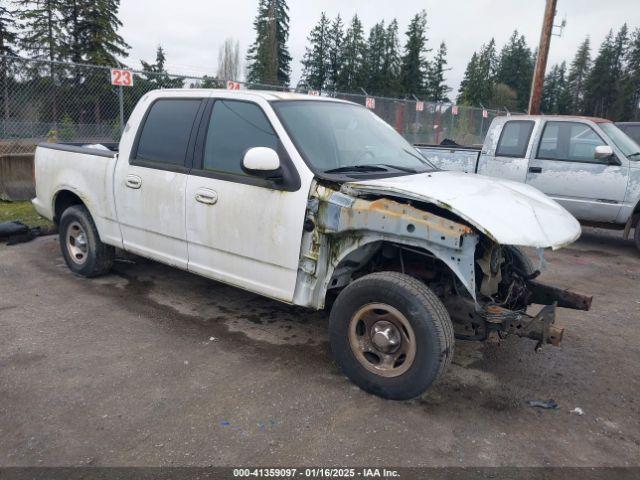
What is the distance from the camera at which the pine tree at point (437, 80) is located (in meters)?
69.3

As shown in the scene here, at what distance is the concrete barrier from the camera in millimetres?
9125

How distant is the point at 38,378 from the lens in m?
3.52

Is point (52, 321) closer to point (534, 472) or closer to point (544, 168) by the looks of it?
point (534, 472)

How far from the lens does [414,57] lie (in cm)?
6644

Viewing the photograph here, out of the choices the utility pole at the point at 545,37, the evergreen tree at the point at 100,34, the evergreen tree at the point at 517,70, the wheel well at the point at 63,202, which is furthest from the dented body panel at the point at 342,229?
the evergreen tree at the point at 517,70

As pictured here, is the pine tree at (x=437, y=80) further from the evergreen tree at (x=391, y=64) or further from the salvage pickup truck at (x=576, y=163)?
the salvage pickup truck at (x=576, y=163)

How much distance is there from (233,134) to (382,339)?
2.01 m

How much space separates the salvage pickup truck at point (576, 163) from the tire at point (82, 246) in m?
5.46

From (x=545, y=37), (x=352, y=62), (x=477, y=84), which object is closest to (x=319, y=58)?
(x=352, y=62)

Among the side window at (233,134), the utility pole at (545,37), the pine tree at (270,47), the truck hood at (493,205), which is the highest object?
the pine tree at (270,47)

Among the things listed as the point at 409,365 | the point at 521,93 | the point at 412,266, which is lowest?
the point at 409,365

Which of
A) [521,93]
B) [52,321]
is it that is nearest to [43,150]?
[52,321]

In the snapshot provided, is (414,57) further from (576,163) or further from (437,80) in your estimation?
(576,163)

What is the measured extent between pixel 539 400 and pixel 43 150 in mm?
5604
